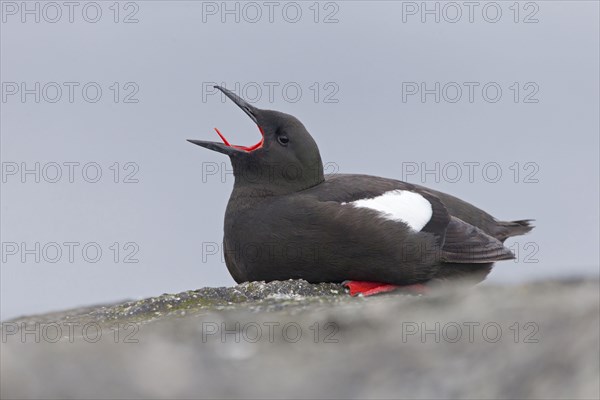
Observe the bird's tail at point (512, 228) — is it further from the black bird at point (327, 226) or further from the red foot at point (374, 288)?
the red foot at point (374, 288)

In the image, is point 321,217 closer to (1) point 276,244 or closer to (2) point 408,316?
(1) point 276,244

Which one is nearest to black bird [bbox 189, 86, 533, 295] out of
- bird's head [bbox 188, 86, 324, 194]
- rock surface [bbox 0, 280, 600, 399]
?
bird's head [bbox 188, 86, 324, 194]

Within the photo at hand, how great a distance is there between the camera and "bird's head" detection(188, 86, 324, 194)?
842 centimetres

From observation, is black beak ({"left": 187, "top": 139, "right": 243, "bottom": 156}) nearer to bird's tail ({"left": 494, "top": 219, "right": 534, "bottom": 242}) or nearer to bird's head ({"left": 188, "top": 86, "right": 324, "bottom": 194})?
bird's head ({"left": 188, "top": 86, "right": 324, "bottom": 194})

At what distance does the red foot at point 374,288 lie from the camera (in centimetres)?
779

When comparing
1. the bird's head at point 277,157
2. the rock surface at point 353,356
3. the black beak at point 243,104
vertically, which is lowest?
the rock surface at point 353,356

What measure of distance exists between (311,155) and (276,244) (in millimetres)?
1015

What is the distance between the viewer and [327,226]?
7.90m

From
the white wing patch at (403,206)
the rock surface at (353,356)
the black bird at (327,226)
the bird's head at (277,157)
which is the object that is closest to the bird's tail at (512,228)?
the black bird at (327,226)

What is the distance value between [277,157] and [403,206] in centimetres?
127

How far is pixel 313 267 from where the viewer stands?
7.86m

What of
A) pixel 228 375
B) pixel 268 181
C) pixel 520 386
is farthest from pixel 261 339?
pixel 268 181

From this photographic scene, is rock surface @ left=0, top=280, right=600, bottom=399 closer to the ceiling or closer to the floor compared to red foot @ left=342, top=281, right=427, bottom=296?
closer to the ceiling

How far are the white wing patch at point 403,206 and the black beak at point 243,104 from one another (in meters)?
1.33
